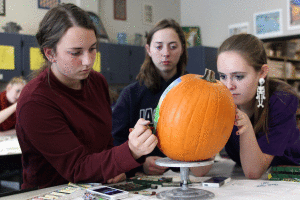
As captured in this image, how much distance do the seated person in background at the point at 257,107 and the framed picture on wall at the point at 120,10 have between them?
5.18 metres

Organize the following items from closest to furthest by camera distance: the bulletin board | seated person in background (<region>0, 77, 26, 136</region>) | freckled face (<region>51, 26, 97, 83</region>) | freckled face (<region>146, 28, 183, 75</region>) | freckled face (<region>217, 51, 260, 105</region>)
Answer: freckled face (<region>51, 26, 97, 83</region>) → freckled face (<region>217, 51, 260, 105</region>) → freckled face (<region>146, 28, 183, 75</region>) → seated person in background (<region>0, 77, 26, 136</region>) → the bulletin board

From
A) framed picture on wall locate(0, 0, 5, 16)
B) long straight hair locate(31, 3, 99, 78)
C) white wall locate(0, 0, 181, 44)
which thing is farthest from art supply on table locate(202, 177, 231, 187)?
framed picture on wall locate(0, 0, 5, 16)

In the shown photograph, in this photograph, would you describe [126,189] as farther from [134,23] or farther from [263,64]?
[134,23]

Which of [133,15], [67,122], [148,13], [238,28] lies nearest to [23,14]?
[133,15]

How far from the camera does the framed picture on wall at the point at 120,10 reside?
246 inches

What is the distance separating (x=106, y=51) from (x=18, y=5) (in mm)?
1623

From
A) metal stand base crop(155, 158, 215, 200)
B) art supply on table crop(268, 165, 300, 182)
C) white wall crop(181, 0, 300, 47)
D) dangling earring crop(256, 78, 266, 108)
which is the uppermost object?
white wall crop(181, 0, 300, 47)

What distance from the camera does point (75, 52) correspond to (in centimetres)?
110

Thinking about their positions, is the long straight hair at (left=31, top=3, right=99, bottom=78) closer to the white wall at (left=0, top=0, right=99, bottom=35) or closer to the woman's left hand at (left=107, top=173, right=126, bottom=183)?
the woman's left hand at (left=107, top=173, right=126, bottom=183)

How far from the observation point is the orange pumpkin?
879mm

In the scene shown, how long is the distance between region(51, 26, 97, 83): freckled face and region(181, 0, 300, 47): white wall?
220 inches

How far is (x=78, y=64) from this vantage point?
112 cm

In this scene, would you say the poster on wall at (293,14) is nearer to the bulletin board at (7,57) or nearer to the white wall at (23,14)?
the white wall at (23,14)

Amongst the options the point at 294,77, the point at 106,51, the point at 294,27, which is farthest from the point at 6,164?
the point at 294,77
